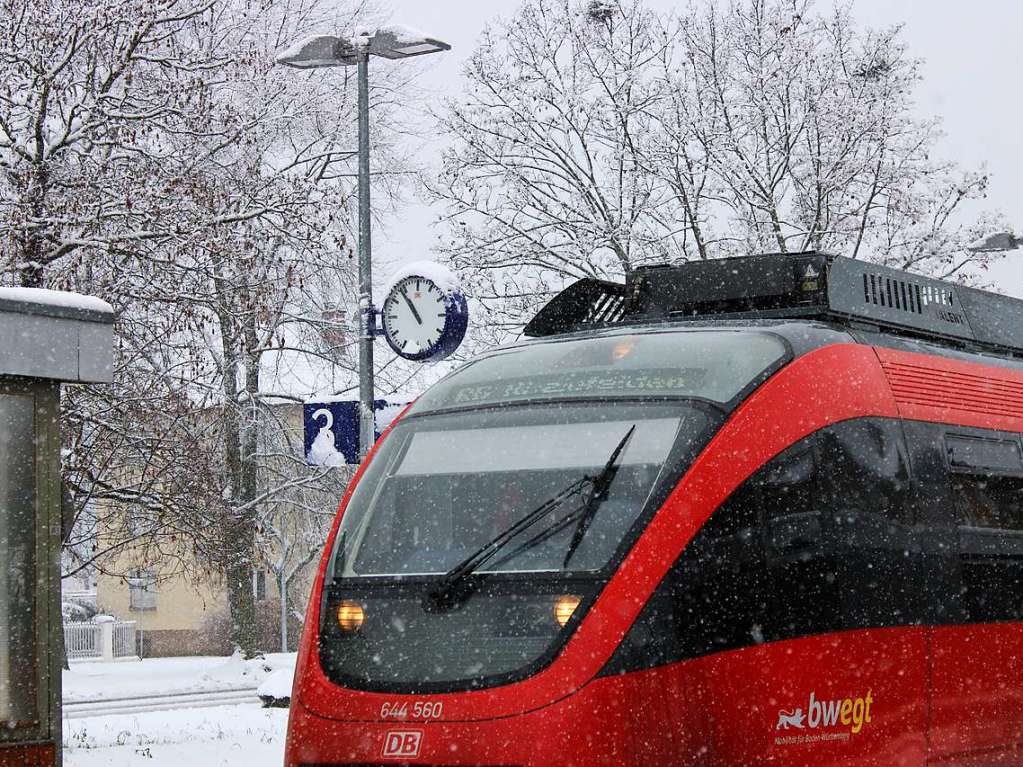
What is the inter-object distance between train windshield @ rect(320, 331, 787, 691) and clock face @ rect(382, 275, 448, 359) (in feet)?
27.1

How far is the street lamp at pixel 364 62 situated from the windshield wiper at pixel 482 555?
9.10 metres

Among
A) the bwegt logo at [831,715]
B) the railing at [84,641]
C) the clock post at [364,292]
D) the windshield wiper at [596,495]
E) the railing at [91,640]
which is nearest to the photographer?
the windshield wiper at [596,495]

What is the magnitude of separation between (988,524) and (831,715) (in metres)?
1.81

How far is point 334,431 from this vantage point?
16.4 metres

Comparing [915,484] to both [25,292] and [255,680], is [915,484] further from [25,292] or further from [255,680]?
[255,680]

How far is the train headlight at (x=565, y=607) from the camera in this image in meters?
6.51

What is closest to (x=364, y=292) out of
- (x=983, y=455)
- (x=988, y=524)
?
(x=983, y=455)

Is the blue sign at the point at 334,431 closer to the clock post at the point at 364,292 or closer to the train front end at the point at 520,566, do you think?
the clock post at the point at 364,292

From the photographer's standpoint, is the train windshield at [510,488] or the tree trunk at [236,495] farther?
the tree trunk at [236,495]

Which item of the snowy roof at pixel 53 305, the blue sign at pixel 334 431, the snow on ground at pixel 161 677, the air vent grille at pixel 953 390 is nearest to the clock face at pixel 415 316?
the blue sign at pixel 334 431

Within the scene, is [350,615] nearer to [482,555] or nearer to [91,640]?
[482,555]

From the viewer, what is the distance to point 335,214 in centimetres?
1830

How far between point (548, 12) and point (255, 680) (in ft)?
47.7

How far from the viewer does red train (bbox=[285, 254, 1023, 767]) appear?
650 cm
